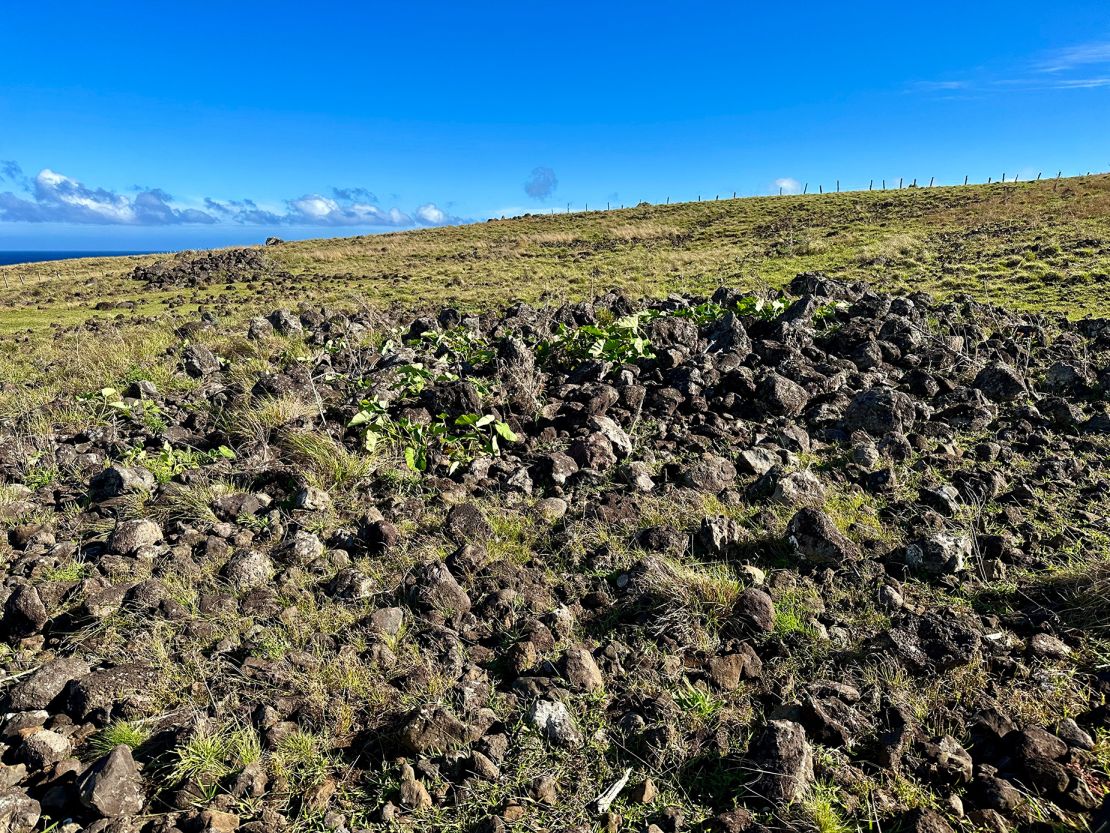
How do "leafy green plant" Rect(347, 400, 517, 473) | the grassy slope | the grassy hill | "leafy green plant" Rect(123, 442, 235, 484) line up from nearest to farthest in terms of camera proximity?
1. the grassy hill
2. "leafy green plant" Rect(123, 442, 235, 484)
3. "leafy green plant" Rect(347, 400, 517, 473)
4. the grassy slope

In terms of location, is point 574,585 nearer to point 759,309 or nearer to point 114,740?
point 114,740

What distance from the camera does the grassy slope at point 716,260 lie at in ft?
45.3

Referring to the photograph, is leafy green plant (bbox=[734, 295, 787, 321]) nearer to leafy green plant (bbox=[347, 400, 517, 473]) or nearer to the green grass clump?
leafy green plant (bbox=[347, 400, 517, 473])

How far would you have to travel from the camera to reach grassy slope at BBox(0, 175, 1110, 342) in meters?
13.8

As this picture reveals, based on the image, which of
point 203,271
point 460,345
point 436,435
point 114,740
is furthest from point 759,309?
point 203,271

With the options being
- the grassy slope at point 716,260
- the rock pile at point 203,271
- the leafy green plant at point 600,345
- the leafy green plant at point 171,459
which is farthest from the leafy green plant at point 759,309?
the rock pile at point 203,271

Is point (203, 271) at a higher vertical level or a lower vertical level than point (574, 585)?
higher

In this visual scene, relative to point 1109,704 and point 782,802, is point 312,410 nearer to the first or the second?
point 782,802

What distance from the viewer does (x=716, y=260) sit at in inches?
794

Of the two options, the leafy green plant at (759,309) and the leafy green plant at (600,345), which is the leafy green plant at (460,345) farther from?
the leafy green plant at (759,309)

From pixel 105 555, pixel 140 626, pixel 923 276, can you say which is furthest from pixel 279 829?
pixel 923 276

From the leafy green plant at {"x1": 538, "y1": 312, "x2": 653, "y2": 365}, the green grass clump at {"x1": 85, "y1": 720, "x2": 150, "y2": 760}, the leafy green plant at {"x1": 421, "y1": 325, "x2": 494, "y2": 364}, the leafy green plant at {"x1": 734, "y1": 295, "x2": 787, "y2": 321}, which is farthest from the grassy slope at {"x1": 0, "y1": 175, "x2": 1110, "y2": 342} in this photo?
the green grass clump at {"x1": 85, "y1": 720, "x2": 150, "y2": 760}

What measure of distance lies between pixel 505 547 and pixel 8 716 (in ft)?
7.51

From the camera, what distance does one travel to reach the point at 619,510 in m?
4.03
